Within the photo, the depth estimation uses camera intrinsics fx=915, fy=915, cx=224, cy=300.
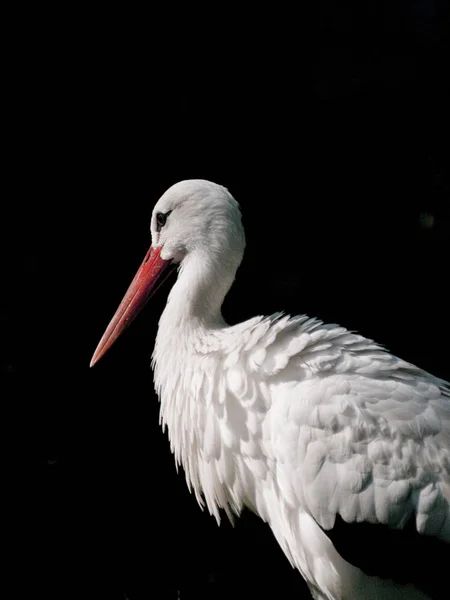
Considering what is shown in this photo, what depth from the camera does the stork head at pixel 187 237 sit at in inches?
89.0

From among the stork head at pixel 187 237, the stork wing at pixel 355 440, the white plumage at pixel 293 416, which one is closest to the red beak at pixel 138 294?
the stork head at pixel 187 237

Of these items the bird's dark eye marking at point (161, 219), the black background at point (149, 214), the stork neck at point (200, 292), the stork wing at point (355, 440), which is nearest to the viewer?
the stork wing at point (355, 440)

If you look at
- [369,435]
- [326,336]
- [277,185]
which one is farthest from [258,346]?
[277,185]

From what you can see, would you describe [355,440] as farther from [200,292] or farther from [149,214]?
[149,214]

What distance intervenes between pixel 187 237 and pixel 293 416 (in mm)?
592

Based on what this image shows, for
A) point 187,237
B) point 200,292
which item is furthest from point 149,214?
point 200,292

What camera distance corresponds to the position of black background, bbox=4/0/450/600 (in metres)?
2.93

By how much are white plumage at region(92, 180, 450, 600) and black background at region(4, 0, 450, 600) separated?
76cm

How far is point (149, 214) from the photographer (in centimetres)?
315

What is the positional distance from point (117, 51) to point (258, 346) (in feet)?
4.43

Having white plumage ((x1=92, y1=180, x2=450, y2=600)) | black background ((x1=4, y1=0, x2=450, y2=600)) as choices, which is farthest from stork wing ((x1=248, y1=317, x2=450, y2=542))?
black background ((x1=4, y1=0, x2=450, y2=600))

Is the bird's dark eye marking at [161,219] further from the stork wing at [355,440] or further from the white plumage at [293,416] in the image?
the stork wing at [355,440]

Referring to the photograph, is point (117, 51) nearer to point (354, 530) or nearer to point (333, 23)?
point (333, 23)

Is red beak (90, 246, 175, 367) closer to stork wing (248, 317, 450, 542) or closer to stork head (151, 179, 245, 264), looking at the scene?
stork head (151, 179, 245, 264)
